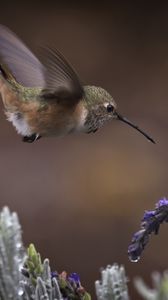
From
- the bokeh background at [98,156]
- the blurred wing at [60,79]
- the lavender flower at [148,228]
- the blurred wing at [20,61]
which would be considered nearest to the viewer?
the lavender flower at [148,228]

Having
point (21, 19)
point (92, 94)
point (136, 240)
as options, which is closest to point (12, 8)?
point (21, 19)

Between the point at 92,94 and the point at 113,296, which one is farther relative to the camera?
the point at 92,94

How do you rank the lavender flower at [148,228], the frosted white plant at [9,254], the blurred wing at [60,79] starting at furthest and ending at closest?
the blurred wing at [60,79] < the lavender flower at [148,228] < the frosted white plant at [9,254]

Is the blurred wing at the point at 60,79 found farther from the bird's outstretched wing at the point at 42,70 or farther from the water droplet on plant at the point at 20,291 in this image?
the water droplet on plant at the point at 20,291

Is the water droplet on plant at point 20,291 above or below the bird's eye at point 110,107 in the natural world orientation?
above

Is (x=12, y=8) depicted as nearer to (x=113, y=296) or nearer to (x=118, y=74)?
(x=118, y=74)

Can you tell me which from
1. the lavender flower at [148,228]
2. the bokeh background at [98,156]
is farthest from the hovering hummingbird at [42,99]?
the bokeh background at [98,156]

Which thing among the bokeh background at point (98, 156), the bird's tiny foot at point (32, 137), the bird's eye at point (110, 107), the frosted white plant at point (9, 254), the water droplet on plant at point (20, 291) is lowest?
the bokeh background at point (98, 156)
